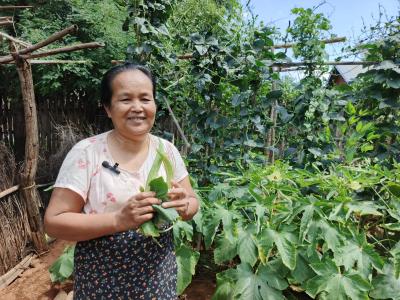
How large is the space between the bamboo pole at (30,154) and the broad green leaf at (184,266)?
2145 mm

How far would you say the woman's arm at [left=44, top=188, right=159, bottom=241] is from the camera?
1.15m

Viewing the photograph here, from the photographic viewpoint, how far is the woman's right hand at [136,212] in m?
1.15

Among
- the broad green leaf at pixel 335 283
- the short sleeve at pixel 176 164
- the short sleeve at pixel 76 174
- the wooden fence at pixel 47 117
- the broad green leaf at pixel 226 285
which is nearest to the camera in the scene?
the short sleeve at pixel 76 174

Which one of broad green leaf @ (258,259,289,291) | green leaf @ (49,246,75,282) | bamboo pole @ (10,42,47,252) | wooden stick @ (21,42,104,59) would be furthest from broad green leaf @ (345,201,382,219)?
bamboo pole @ (10,42,47,252)

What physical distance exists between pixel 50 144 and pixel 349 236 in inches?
166

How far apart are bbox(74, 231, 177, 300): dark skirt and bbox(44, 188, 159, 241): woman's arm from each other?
119mm

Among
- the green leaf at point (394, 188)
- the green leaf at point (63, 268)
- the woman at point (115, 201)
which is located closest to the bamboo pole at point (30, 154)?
the green leaf at point (63, 268)

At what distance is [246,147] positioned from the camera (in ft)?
10.2

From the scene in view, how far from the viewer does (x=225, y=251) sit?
2.34 meters

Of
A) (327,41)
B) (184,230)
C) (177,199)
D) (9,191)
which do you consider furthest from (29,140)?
(327,41)

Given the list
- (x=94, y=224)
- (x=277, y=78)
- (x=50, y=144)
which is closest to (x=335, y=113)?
(x=277, y=78)

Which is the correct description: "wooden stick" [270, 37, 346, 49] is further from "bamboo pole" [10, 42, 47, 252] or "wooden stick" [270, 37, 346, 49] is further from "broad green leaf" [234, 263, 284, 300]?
"bamboo pole" [10, 42, 47, 252]

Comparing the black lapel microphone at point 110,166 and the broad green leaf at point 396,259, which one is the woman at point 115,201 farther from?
the broad green leaf at point 396,259

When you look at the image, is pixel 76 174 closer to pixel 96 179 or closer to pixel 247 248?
pixel 96 179
